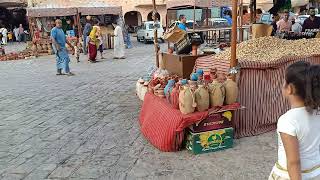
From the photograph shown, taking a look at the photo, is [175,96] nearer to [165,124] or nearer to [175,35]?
[165,124]

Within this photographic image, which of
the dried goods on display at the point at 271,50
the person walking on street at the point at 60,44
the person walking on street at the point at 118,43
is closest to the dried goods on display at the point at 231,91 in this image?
the dried goods on display at the point at 271,50

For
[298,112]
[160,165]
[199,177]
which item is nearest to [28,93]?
[160,165]

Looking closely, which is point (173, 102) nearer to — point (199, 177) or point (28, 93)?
point (199, 177)

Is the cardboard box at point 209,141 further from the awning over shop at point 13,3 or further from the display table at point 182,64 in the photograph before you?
the awning over shop at point 13,3

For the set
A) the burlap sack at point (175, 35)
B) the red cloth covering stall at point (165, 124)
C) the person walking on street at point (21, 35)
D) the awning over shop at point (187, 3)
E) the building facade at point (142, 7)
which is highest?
the building facade at point (142, 7)

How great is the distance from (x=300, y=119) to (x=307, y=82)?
19 centimetres

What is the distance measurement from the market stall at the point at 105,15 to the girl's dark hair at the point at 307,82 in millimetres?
18563

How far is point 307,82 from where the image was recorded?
5.44 ft

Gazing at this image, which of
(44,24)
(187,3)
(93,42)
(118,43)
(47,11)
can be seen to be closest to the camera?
(93,42)

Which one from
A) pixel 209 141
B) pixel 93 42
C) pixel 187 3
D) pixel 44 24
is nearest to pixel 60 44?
pixel 93 42

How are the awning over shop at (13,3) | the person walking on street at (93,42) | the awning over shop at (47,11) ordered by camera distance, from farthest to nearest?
the awning over shop at (13,3) → the awning over shop at (47,11) → the person walking on street at (93,42)

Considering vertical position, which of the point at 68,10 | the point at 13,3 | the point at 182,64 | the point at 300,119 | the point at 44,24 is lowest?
the point at 300,119

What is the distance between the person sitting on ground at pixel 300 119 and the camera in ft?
5.47

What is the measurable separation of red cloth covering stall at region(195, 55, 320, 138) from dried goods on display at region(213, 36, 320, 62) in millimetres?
194
